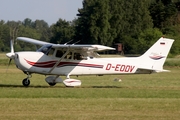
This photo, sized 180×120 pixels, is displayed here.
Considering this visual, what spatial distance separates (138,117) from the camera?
1141cm

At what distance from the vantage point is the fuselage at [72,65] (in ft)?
64.3

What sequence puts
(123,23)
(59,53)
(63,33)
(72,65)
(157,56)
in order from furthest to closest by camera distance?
(63,33)
(123,23)
(157,56)
(72,65)
(59,53)

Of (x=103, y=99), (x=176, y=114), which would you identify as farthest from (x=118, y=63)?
(x=176, y=114)

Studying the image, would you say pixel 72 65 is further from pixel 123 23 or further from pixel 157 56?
pixel 123 23

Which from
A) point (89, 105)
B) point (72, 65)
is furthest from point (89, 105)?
point (72, 65)

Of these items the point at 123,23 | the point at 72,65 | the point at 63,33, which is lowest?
the point at 72,65

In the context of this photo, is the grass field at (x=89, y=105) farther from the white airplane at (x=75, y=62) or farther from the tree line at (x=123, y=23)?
the tree line at (x=123, y=23)

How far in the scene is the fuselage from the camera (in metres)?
19.6

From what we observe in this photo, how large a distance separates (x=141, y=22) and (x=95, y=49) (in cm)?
5507

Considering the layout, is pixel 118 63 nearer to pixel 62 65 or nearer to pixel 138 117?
pixel 62 65

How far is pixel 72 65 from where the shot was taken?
20125 millimetres

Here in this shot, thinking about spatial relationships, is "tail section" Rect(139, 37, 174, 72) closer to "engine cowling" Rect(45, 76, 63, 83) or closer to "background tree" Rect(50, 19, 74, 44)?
"engine cowling" Rect(45, 76, 63, 83)

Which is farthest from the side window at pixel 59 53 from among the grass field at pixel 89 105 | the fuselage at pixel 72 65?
the grass field at pixel 89 105

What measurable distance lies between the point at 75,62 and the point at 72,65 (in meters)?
0.16
